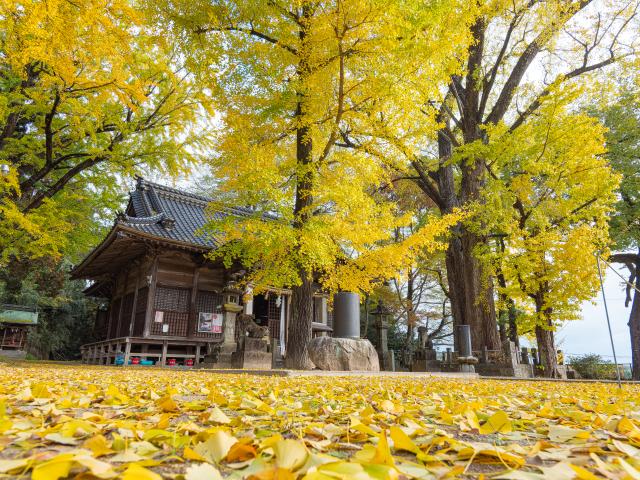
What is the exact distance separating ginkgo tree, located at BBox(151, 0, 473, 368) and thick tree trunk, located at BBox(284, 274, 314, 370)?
20 millimetres

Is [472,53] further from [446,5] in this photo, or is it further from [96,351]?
[96,351]

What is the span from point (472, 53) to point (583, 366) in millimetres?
13745

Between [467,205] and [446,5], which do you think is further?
[467,205]

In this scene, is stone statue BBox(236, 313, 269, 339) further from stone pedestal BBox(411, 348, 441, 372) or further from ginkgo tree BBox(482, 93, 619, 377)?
ginkgo tree BBox(482, 93, 619, 377)

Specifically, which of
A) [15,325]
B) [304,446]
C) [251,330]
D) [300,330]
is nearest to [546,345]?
[300,330]

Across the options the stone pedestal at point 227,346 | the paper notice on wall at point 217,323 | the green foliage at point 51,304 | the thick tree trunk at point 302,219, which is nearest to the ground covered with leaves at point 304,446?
the thick tree trunk at point 302,219

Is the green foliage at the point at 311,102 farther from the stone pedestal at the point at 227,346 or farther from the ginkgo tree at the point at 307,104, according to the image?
the stone pedestal at the point at 227,346

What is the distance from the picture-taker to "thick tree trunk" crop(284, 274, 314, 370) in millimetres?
7336

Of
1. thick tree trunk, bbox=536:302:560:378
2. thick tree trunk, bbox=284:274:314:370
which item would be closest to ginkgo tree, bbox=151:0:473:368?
thick tree trunk, bbox=284:274:314:370

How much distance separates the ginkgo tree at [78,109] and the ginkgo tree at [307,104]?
145 centimetres

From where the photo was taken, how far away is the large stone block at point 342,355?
22.9ft

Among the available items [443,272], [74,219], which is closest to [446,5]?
[74,219]

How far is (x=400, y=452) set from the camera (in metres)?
1.08

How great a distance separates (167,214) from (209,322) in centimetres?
429
